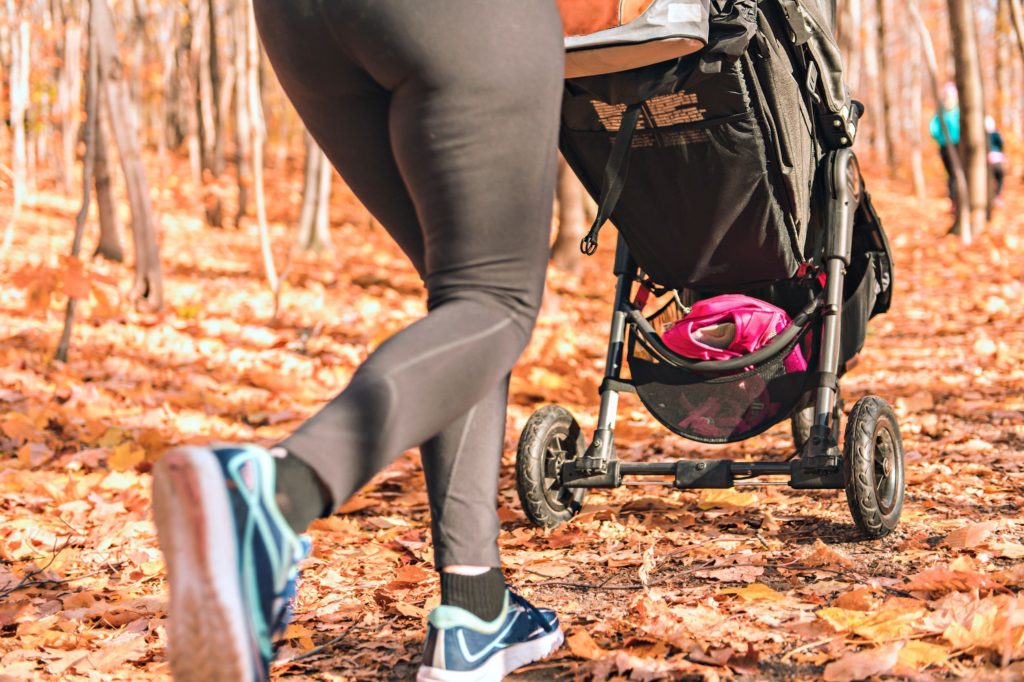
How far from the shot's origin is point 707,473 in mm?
2678

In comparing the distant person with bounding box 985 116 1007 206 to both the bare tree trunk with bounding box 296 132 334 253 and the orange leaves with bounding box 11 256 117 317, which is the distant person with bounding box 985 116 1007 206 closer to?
the bare tree trunk with bounding box 296 132 334 253

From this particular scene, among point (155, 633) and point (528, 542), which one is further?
point (528, 542)

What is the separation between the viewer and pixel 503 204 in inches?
59.6

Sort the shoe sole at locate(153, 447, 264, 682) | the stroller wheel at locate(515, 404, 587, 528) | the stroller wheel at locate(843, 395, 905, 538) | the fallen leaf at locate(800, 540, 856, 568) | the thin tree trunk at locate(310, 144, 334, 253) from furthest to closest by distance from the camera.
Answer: the thin tree trunk at locate(310, 144, 334, 253) < the stroller wheel at locate(515, 404, 587, 528) < the stroller wheel at locate(843, 395, 905, 538) < the fallen leaf at locate(800, 540, 856, 568) < the shoe sole at locate(153, 447, 264, 682)

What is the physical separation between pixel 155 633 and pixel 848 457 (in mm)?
1696

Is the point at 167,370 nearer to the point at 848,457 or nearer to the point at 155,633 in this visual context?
the point at 155,633

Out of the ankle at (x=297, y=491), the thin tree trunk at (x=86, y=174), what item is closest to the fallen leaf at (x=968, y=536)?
the ankle at (x=297, y=491)

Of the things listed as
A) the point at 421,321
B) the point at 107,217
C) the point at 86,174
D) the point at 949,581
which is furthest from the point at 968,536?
the point at 107,217

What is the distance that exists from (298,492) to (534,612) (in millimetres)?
750

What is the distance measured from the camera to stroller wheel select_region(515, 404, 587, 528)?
2.76 m

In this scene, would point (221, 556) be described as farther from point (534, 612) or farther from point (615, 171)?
point (615, 171)

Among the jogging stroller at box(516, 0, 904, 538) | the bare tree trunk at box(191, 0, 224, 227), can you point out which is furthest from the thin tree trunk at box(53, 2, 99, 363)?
the bare tree trunk at box(191, 0, 224, 227)

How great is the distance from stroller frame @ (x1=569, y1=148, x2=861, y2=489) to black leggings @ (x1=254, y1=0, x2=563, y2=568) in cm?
124

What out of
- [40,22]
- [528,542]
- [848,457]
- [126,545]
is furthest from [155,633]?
[40,22]
